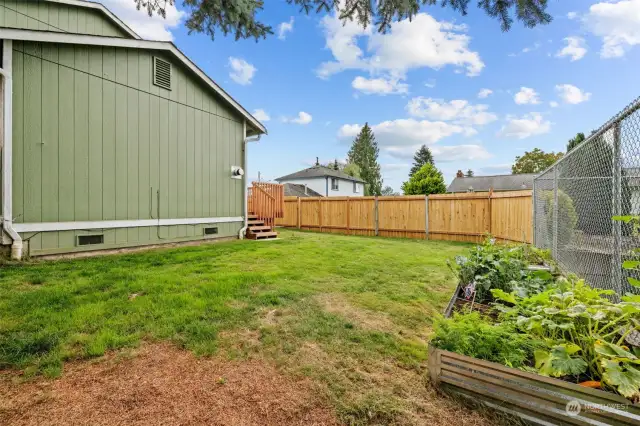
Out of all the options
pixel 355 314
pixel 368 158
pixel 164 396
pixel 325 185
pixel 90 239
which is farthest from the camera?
pixel 368 158

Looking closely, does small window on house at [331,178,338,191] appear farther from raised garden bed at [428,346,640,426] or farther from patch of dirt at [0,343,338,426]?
raised garden bed at [428,346,640,426]

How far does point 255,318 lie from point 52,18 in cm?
945

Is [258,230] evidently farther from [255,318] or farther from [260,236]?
[255,318]

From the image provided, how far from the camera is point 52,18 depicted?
745 cm

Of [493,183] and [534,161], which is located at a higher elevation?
[534,161]

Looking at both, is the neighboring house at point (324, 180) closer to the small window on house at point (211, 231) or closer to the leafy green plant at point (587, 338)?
the small window on house at point (211, 231)

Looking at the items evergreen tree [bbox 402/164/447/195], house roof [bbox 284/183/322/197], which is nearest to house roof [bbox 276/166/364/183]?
house roof [bbox 284/183/322/197]

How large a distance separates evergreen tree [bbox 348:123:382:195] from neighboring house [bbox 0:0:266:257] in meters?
33.4

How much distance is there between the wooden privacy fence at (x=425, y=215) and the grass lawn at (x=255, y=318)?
488cm

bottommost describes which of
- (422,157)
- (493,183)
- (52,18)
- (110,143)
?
(110,143)

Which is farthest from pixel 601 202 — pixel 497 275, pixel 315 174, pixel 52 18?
pixel 315 174

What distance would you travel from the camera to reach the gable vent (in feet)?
21.6

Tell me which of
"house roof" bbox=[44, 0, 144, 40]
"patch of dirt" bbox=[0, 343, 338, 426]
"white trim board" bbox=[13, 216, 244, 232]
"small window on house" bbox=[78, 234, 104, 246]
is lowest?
"patch of dirt" bbox=[0, 343, 338, 426]

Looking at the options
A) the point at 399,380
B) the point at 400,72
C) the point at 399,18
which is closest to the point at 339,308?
the point at 399,380
